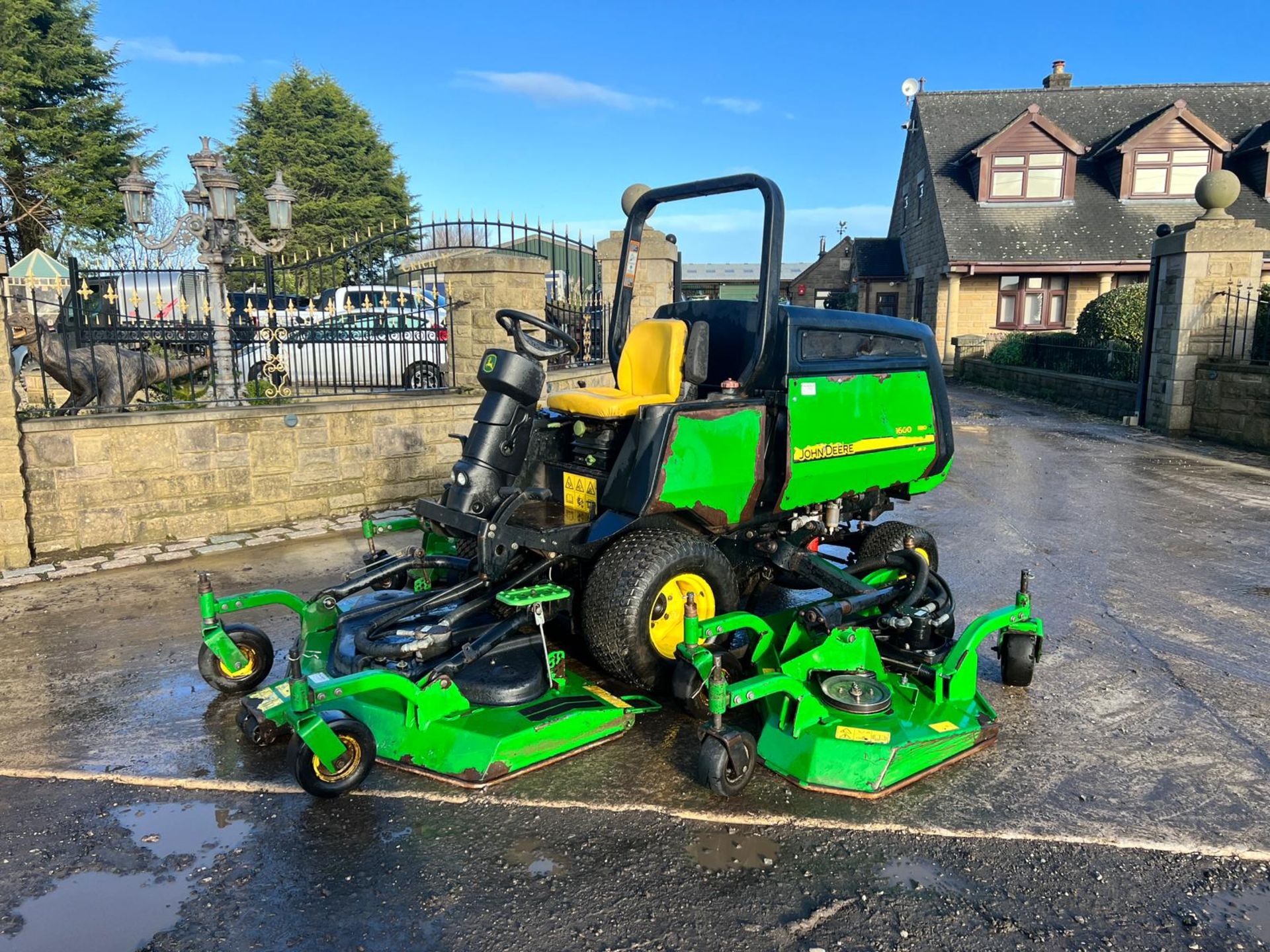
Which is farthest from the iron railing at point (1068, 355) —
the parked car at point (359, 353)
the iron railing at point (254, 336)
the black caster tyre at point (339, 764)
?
the black caster tyre at point (339, 764)

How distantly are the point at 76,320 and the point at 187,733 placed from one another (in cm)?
492

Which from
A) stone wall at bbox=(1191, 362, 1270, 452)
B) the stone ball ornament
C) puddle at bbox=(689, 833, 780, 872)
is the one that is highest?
the stone ball ornament

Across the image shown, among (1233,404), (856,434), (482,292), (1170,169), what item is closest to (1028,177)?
(1170,169)

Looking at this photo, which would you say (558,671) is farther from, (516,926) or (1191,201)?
(1191,201)

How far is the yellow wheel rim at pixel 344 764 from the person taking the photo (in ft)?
10.8

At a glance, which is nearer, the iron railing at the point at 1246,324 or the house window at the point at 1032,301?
the iron railing at the point at 1246,324

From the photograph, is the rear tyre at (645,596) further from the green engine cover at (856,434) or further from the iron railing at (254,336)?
the iron railing at (254,336)

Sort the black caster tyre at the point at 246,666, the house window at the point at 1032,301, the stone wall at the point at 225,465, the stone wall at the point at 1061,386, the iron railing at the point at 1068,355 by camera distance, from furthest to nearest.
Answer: the house window at the point at 1032,301
the iron railing at the point at 1068,355
the stone wall at the point at 1061,386
the stone wall at the point at 225,465
the black caster tyre at the point at 246,666

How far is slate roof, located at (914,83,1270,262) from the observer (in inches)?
948

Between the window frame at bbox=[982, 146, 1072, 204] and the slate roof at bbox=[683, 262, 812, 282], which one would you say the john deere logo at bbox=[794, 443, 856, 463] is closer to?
the window frame at bbox=[982, 146, 1072, 204]

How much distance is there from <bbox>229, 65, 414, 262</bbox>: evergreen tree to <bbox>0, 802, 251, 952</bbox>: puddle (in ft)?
123

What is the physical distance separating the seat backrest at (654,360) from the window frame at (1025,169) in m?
24.2

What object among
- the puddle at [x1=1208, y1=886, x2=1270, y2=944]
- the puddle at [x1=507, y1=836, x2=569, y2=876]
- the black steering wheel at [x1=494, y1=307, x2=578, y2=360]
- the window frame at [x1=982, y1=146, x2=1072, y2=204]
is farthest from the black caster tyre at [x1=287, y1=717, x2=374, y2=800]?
the window frame at [x1=982, y1=146, x2=1072, y2=204]

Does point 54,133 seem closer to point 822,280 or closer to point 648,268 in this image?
point 648,268
